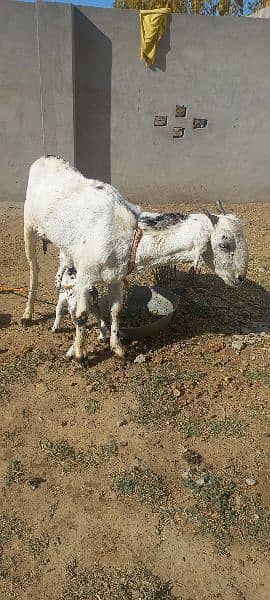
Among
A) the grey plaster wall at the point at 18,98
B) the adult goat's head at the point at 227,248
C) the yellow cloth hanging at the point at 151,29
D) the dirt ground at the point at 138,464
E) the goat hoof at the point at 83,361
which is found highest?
the yellow cloth hanging at the point at 151,29

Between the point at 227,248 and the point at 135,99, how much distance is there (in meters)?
6.79

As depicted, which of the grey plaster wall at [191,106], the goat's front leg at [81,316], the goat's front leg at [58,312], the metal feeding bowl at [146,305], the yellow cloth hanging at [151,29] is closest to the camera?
the goat's front leg at [81,316]

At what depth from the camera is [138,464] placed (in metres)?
3.84

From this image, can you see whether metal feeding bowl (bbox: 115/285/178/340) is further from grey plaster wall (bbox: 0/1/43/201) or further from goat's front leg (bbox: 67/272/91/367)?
grey plaster wall (bbox: 0/1/43/201)

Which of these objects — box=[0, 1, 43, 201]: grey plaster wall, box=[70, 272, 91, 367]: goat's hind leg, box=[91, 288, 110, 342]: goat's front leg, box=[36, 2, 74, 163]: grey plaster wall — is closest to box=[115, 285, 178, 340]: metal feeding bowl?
box=[91, 288, 110, 342]: goat's front leg

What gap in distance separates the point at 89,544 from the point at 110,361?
2.15m

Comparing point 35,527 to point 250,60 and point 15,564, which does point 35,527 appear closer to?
point 15,564

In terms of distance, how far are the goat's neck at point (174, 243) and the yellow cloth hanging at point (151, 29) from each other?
260 inches

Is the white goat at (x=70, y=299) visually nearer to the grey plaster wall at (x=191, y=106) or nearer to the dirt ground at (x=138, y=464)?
the dirt ground at (x=138, y=464)

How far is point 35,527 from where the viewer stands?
332 centimetres

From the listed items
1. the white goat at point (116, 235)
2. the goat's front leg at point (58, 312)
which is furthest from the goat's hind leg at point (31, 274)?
the white goat at point (116, 235)

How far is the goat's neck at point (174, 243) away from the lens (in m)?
4.12

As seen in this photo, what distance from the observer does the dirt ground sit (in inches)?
121

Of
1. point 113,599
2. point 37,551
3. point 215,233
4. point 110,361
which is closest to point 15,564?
point 37,551
